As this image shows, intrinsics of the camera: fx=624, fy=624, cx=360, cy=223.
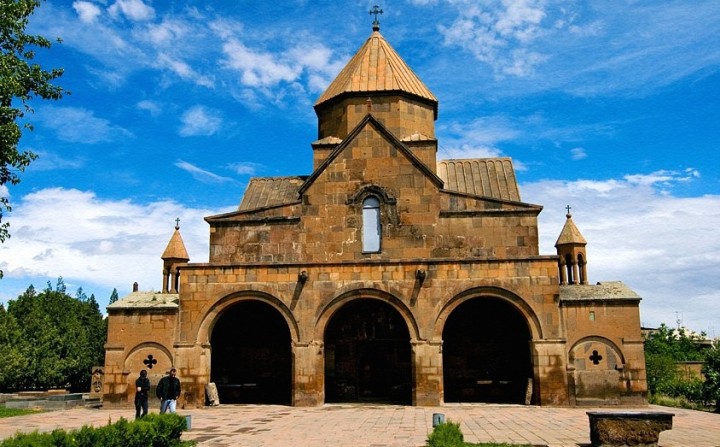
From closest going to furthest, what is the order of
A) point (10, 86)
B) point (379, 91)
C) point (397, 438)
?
point (397, 438) → point (10, 86) → point (379, 91)

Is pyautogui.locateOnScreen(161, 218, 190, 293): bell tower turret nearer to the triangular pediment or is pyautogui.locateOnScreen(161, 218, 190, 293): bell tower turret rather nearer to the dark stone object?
the triangular pediment

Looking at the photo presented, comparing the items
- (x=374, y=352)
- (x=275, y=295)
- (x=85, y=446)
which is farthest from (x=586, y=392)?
(x=85, y=446)

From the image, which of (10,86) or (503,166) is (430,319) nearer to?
(503,166)

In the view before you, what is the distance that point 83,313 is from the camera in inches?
1454

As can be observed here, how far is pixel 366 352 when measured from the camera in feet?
51.7

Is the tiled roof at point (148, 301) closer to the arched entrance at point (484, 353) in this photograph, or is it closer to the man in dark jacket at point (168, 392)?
the man in dark jacket at point (168, 392)

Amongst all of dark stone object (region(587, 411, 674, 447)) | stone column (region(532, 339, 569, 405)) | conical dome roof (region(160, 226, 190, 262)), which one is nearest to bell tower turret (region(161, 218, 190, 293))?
conical dome roof (region(160, 226, 190, 262))

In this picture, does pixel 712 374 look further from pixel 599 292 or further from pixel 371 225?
pixel 371 225

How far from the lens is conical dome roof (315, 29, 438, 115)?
17922mm

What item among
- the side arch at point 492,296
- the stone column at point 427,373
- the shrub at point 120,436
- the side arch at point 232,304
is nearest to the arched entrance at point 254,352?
the side arch at point 232,304

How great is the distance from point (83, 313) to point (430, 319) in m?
29.2

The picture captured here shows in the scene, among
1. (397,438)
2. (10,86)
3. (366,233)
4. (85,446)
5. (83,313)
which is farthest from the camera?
(83,313)

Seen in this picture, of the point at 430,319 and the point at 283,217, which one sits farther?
the point at 283,217

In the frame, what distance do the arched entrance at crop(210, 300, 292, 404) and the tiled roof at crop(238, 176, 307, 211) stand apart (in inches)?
129
